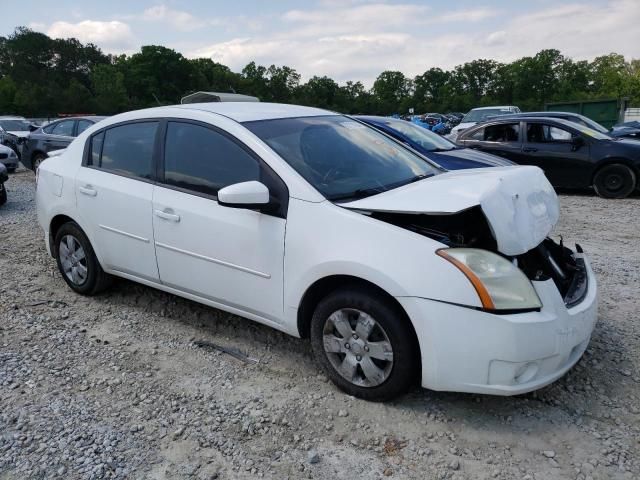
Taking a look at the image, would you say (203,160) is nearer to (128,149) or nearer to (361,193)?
(128,149)

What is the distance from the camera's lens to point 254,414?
→ 291 centimetres

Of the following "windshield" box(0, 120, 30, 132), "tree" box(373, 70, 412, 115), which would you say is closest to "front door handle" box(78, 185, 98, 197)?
"windshield" box(0, 120, 30, 132)

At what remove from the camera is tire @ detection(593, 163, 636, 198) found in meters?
9.24

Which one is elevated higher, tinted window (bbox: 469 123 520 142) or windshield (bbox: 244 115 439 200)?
tinted window (bbox: 469 123 520 142)

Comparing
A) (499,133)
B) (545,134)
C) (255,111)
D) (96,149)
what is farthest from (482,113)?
(96,149)

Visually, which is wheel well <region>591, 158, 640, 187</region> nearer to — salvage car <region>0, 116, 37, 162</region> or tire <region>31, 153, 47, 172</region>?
tire <region>31, 153, 47, 172</region>

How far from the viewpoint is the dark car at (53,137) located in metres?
12.1

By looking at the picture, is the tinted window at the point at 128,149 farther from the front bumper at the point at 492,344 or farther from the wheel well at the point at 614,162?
the wheel well at the point at 614,162

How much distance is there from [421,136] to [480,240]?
5.74 meters

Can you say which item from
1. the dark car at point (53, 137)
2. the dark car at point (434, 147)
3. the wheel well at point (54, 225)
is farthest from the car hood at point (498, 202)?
the dark car at point (53, 137)

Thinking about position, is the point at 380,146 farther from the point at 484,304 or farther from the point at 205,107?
the point at 484,304

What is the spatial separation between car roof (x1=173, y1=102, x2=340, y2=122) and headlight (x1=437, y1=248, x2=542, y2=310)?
1.68 m

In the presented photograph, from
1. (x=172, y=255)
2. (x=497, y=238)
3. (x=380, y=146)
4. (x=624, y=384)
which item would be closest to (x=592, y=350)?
(x=624, y=384)

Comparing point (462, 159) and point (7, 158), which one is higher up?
point (462, 159)
